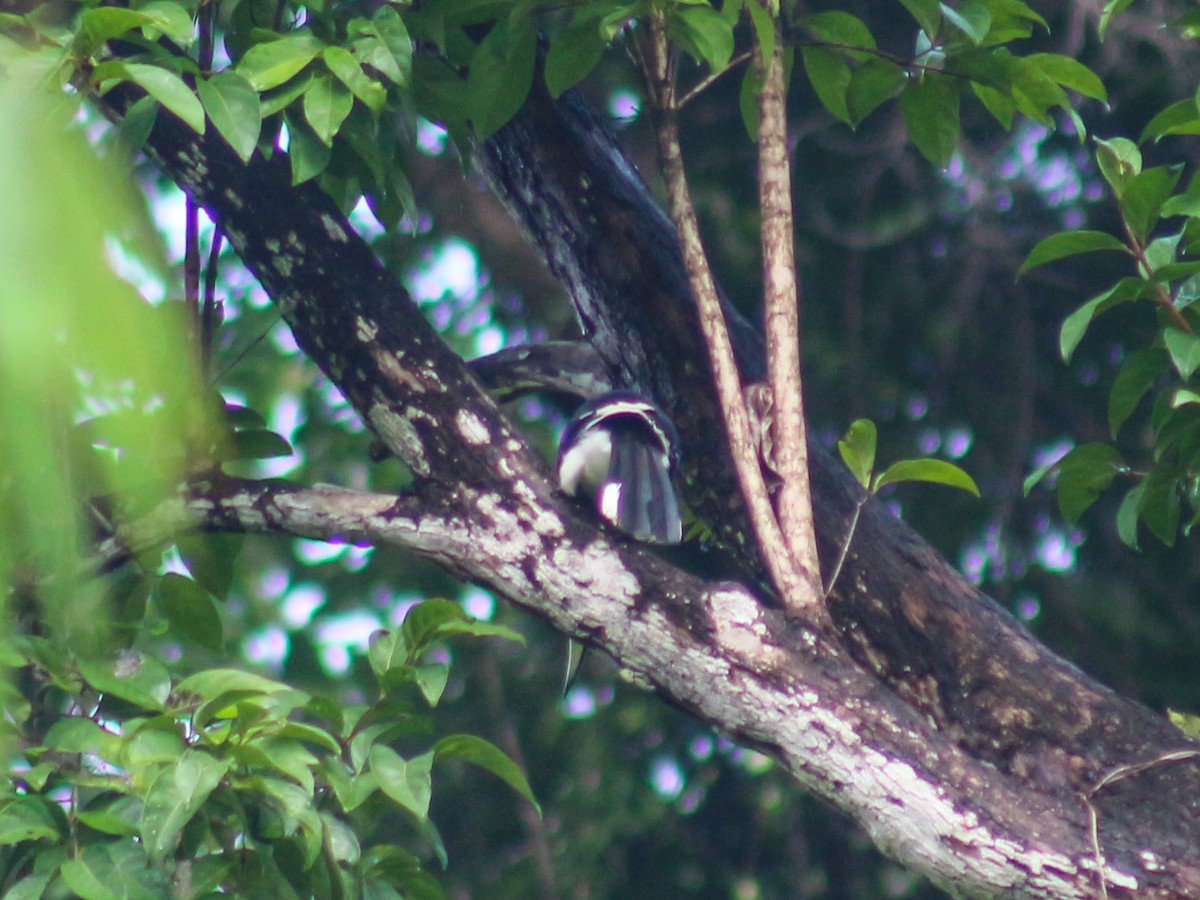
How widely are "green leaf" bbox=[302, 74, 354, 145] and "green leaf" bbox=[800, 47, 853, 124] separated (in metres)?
0.78

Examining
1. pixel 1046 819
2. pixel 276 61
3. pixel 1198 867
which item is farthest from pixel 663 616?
pixel 276 61

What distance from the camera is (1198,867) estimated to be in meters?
1.78

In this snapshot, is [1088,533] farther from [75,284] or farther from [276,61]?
[75,284]

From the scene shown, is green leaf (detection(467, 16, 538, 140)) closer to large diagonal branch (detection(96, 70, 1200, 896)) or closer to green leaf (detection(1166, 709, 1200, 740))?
large diagonal branch (detection(96, 70, 1200, 896))

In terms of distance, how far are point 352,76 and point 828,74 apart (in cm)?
83

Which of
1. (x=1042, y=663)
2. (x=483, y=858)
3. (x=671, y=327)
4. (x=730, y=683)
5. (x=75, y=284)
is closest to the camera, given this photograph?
(x=75, y=284)

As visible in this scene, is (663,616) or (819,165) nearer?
(663,616)

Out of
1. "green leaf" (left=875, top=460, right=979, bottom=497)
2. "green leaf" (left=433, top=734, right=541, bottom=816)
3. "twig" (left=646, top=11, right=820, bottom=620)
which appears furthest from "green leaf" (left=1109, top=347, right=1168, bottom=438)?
"green leaf" (left=433, top=734, right=541, bottom=816)

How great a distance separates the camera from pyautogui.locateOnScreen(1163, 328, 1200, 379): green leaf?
1.93m

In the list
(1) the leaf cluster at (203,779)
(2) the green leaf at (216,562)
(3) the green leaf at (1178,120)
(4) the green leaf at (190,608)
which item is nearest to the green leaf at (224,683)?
(1) the leaf cluster at (203,779)

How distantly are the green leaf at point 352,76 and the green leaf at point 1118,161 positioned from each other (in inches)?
43.7

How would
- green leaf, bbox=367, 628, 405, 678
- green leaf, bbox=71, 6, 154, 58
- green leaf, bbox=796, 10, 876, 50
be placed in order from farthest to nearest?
green leaf, bbox=796, 10, 876, 50 → green leaf, bbox=367, 628, 405, 678 → green leaf, bbox=71, 6, 154, 58

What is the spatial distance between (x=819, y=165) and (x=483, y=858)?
2.86 m

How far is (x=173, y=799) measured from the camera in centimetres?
152
